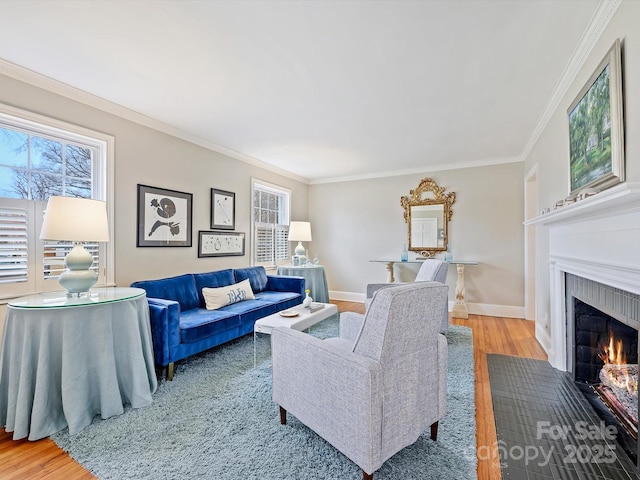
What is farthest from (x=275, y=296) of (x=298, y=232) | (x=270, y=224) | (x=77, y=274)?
(x=77, y=274)

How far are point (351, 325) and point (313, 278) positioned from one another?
2.65 meters

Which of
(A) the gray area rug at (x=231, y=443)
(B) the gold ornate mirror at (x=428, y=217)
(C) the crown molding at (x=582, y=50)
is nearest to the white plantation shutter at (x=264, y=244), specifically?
(B) the gold ornate mirror at (x=428, y=217)

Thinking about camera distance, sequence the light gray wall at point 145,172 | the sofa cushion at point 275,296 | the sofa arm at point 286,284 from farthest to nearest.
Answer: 1. the sofa arm at point 286,284
2. the sofa cushion at point 275,296
3. the light gray wall at point 145,172

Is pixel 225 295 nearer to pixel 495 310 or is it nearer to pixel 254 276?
pixel 254 276

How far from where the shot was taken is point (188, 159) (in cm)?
367

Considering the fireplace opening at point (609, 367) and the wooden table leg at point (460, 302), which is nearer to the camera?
the fireplace opening at point (609, 367)

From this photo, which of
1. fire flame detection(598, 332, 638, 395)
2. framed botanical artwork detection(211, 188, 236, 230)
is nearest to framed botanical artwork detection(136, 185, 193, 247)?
framed botanical artwork detection(211, 188, 236, 230)

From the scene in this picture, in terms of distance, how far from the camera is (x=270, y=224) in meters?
5.18

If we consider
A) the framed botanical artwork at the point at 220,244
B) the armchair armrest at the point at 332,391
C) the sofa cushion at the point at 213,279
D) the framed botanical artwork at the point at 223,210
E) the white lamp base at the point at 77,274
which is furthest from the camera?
the framed botanical artwork at the point at 223,210

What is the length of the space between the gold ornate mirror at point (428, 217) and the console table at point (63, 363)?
14.1ft

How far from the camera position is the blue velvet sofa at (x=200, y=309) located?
2430 mm

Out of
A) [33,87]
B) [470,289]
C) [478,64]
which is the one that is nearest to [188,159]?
[33,87]

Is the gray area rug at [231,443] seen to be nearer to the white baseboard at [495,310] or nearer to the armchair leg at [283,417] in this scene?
the armchair leg at [283,417]

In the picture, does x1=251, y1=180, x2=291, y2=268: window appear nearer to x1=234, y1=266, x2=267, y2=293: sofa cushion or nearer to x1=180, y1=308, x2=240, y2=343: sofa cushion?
x1=234, y1=266, x2=267, y2=293: sofa cushion
